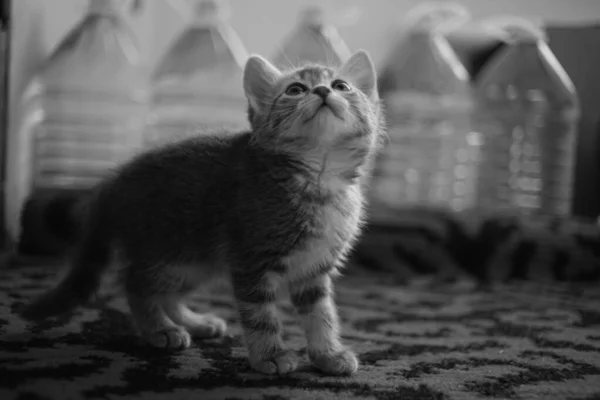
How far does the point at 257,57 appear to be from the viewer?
3.56ft

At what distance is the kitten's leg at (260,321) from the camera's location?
998mm

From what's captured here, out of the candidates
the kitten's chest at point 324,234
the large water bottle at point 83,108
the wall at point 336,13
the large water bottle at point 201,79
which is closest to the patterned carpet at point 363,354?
the kitten's chest at point 324,234

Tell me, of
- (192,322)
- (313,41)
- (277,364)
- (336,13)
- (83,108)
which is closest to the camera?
(277,364)

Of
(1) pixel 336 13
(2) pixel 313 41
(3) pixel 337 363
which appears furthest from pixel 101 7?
(3) pixel 337 363

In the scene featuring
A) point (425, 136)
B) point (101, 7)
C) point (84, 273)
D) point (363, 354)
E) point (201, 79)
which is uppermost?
point (101, 7)

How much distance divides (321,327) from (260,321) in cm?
11

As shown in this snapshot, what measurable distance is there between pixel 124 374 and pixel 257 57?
1.68 ft

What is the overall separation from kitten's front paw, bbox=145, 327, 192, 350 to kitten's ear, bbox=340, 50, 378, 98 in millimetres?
496

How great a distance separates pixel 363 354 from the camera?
1136 millimetres

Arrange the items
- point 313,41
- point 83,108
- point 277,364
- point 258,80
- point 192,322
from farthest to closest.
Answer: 1. point 83,108
2. point 313,41
3. point 192,322
4. point 258,80
5. point 277,364

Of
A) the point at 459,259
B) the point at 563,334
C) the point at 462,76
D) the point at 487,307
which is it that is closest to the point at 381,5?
the point at 462,76

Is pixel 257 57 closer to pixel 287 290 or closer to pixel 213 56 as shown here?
pixel 287 290

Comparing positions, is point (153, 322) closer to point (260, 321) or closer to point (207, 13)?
point (260, 321)

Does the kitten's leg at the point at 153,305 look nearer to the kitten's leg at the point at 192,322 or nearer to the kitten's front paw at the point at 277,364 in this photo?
the kitten's leg at the point at 192,322
